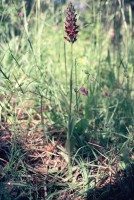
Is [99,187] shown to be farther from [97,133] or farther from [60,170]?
→ [97,133]

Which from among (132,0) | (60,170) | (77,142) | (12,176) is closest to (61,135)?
(77,142)

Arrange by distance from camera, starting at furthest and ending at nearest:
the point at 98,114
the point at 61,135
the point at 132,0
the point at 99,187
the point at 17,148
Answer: the point at 132,0, the point at 98,114, the point at 61,135, the point at 17,148, the point at 99,187

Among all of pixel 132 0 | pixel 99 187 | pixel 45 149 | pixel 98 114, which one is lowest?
pixel 99 187

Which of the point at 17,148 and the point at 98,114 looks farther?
the point at 98,114

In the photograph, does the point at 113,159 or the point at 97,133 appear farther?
the point at 97,133

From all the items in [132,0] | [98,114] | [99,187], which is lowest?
[99,187]

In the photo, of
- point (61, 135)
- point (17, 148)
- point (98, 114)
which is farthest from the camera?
point (98, 114)

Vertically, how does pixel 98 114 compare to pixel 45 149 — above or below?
above

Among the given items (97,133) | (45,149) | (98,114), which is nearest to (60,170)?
(45,149)

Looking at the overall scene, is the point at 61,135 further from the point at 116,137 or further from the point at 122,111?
the point at 122,111
